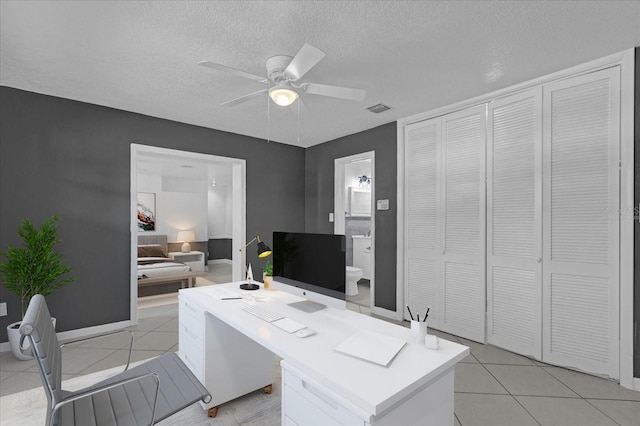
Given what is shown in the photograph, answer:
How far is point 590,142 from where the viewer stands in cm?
255

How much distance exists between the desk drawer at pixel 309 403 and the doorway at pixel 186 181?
3.10 metres

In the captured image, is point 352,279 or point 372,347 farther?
point 352,279

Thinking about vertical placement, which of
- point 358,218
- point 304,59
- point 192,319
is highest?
point 304,59

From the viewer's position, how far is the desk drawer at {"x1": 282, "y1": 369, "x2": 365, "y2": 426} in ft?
3.52

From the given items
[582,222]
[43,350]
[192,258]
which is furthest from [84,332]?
[582,222]

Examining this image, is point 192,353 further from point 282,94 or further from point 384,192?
point 384,192

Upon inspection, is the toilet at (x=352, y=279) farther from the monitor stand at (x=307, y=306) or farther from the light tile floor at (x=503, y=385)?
the monitor stand at (x=307, y=306)

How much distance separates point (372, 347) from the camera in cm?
138

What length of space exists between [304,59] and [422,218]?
2461 mm

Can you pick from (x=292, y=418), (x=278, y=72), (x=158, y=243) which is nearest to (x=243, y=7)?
(x=278, y=72)

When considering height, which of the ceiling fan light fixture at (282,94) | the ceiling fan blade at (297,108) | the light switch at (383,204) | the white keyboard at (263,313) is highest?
the ceiling fan blade at (297,108)

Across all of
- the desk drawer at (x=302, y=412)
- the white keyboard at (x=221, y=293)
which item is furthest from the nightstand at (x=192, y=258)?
the desk drawer at (x=302, y=412)

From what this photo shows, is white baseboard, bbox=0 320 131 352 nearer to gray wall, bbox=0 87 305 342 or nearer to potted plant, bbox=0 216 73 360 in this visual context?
gray wall, bbox=0 87 305 342

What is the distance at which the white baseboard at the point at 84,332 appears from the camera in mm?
3021
